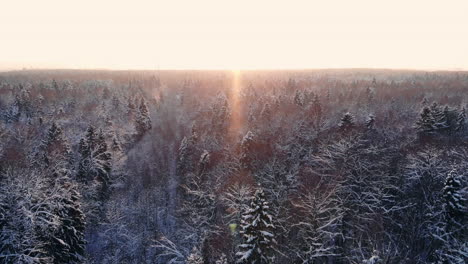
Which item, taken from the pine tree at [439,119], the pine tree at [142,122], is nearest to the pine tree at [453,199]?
the pine tree at [439,119]

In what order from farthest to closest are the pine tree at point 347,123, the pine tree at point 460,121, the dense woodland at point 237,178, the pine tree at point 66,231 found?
the pine tree at point 460,121, the pine tree at point 347,123, the dense woodland at point 237,178, the pine tree at point 66,231

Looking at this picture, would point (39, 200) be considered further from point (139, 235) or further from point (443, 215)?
point (443, 215)

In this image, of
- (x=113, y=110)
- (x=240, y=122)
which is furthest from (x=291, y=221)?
(x=113, y=110)

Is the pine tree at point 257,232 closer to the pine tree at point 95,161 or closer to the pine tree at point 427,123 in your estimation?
the pine tree at point 95,161

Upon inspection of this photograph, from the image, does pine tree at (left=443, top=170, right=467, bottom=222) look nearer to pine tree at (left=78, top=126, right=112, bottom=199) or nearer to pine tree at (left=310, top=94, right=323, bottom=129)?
pine tree at (left=310, top=94, right=323, bottom=129)

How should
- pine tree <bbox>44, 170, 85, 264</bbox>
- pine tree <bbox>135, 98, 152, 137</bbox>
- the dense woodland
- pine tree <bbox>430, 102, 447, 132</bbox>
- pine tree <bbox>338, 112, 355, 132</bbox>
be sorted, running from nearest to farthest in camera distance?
1. pine tree <bbox>44, 170, 85, 264</bbox>
2. the dense woodland
3. pine tree <bbox>338, 112, 355, 132</bbox>
4. pine tree <bbox>430, 102, 447, 132</bbox>
5. pine tree <bbox>135, 98, 152, 137</bbox>

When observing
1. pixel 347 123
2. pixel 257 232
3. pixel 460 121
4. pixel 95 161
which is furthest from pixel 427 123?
pixel 95 161

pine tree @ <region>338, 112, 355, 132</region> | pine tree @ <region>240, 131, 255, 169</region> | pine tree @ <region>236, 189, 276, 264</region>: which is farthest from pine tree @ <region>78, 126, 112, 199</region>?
pine tree @ <region>338, 112, 355, 132</region>

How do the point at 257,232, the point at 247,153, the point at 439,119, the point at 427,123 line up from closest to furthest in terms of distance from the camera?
1. the point at 257,232
2. the point at 427,123
3. the point at 439,119
4. the point at 247,153

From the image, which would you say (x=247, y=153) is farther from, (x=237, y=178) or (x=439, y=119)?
(x=439, y=119)
